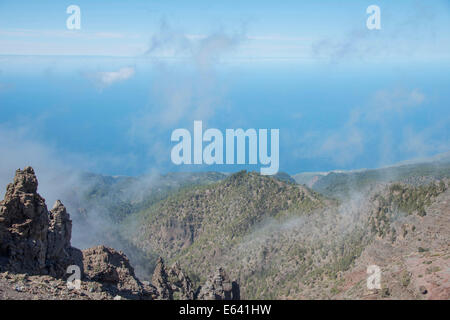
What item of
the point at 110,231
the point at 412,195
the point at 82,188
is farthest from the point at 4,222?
the point at 82,188

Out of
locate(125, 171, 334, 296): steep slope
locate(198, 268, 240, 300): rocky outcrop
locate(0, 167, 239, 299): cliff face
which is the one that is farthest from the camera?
locate(125, 171, 334, 296): steep slope

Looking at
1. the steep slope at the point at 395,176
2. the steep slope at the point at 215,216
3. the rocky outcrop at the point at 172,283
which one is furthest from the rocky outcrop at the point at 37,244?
the steep slope at the point at 395,176

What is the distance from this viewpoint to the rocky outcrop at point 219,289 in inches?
1315

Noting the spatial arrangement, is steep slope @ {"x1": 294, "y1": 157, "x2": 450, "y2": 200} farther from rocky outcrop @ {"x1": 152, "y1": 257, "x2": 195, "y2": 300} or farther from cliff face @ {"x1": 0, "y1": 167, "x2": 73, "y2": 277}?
cliff face @ {"x1": 0, "y1": 167, "x2": 73, "y2": 277}

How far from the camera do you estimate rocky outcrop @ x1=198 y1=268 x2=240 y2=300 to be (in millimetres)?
33406

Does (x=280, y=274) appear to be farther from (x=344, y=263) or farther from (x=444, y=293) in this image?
(x=444, y=293)

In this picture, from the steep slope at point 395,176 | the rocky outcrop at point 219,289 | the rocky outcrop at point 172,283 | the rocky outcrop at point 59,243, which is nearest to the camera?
the rocky outcrop at point 59,243

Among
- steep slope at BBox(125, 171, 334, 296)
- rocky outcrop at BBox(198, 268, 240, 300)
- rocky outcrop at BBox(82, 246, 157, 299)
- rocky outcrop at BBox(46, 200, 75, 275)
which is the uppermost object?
steep slope at BBox(125, 171, 334, 296)

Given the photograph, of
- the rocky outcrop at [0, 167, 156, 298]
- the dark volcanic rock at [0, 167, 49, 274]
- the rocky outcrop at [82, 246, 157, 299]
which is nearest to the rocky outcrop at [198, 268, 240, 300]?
the rocky outcrop at [82, 246, 157, 299]

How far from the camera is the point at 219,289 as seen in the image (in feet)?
110

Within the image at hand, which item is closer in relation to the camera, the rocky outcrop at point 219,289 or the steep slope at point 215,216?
the rocky outcrop at point 219,289

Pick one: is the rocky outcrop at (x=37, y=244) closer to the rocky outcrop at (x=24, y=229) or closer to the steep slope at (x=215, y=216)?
the rocky outcrop at (x=24, y=229)

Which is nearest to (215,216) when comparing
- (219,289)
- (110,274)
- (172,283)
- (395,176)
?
(172,283)

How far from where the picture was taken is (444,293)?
21.3 metres
